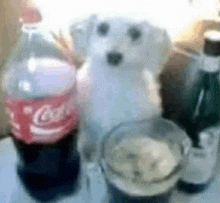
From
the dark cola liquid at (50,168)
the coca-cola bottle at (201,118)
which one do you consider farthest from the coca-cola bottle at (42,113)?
the coca-cola bottle at (201,118)

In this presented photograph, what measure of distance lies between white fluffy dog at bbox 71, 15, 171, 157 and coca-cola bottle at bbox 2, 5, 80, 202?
3 centimetres

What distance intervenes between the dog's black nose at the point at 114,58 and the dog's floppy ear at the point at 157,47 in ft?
0.20

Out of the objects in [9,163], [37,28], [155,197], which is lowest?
[9,163]

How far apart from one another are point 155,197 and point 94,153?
7.8 inches

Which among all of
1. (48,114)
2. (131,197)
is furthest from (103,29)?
(131,197)

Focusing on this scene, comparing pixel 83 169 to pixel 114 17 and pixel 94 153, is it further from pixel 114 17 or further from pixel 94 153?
pixel 114 17

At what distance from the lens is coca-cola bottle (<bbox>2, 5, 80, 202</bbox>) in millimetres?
551

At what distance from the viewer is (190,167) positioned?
59cm

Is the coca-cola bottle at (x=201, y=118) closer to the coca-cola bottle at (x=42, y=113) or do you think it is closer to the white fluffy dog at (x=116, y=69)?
the white fluffy dog at (x=116, y=69)

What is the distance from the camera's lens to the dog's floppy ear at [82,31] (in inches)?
22.5

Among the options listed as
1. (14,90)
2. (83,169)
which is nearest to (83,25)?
(14,90)

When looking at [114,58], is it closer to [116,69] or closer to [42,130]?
[116,69]

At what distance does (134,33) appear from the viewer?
0.55 m

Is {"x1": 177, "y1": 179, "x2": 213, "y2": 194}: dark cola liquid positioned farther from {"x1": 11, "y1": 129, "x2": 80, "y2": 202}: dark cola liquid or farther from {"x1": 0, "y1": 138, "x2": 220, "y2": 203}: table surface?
{"x1": 11, "y1": 129, "x2": 80, "y2": 202}: dark cola liquid
